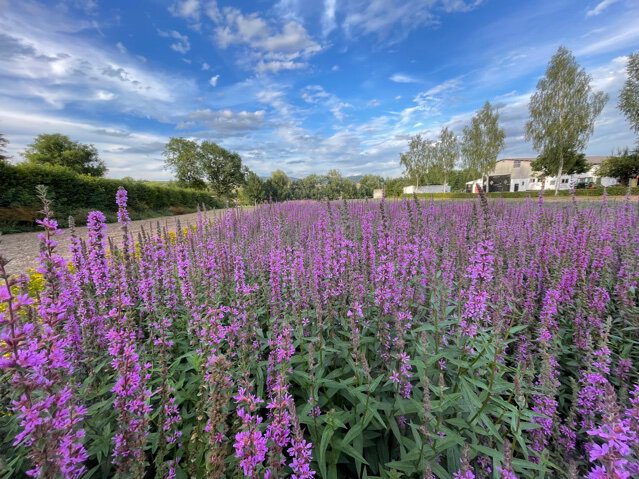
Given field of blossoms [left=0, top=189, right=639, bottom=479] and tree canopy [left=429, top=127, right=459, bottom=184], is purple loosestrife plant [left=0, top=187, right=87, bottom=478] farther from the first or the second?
tree canopy [left=429, top=127, right=459, bottom=184]

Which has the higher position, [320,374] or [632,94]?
[632,94]

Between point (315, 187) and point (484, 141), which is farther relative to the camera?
point (315, 187)

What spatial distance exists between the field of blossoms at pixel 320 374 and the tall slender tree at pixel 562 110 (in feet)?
136

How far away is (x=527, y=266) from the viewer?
197 inches

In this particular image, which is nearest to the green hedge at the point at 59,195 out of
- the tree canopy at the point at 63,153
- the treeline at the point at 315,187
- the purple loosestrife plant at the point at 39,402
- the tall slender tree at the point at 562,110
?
the treeline at the point at 315,187

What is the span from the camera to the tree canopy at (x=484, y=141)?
4344 cm

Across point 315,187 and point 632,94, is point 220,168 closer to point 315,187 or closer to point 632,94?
point 315,187

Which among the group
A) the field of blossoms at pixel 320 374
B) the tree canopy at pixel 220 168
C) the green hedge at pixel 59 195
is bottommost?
the field of blossoms at pixel 320 374

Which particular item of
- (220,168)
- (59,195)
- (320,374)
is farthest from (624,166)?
(220,168)

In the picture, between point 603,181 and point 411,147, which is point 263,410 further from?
point 603,181

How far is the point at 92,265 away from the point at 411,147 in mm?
55851

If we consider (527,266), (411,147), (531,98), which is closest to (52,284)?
(527,266)

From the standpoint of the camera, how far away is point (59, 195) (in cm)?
2145

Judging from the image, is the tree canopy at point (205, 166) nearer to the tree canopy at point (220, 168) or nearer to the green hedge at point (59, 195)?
the tree canopy at point (220, 168)
